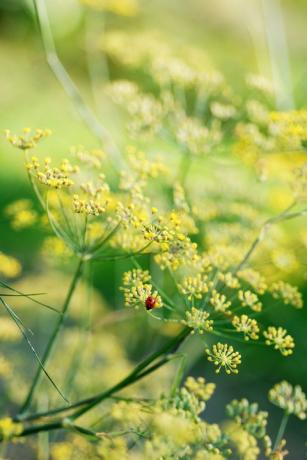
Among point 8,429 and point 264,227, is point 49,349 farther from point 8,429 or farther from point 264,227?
point 264,227

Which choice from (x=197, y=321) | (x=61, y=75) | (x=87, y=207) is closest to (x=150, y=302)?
(x=197, y=321)

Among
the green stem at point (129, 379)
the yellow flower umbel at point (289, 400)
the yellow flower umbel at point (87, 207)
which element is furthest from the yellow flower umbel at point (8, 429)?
the yellow flower umbel at point (289, 400)

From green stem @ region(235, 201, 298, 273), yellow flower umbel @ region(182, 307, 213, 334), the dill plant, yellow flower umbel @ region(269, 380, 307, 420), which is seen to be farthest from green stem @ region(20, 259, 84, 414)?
yellow flower umbel @ region(269, 380, 307, 420)

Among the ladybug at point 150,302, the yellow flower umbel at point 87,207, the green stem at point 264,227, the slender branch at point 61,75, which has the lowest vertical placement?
the ladybug at point 150,302

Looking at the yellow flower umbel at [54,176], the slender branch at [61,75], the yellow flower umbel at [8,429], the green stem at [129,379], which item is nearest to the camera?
the yellow flower umbel at [8,429]

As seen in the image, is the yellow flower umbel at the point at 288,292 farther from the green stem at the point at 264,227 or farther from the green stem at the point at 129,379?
the green stem at the point at 129,379

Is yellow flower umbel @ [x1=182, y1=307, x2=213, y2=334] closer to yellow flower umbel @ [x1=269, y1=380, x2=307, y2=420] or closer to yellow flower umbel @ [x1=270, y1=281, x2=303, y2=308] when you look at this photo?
yellow flower umbel @ [x1=269, y1=380, x2=307, y2=420]

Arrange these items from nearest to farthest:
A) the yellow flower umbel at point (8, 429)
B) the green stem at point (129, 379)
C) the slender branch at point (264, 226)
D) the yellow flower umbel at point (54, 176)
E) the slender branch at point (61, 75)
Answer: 1. the yellow flower umbel at point (8, 429)
2. the green stem at point (129, 379)
3. the yellow flower umbel at point (54, 176)
4. the slender branch at point (264, 226)
5. the slender branch at point (61, 75)

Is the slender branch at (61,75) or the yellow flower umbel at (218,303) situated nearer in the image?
the yellow flower umbel at (218,303)

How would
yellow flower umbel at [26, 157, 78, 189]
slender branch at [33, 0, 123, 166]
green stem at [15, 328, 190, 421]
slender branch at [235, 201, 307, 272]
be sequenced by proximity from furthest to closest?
slender branch at [33, 0, 123, 166], slender branch at [235, 201, 307, 272], yellow flower umbel at [26, 157, 78, 189], green stem at [15, 328, 190, 421]

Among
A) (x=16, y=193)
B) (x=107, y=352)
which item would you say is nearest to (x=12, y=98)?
(x=16, y=193)
